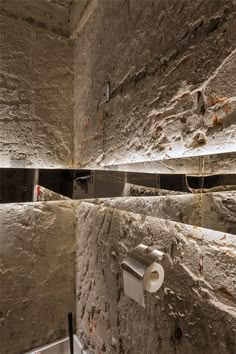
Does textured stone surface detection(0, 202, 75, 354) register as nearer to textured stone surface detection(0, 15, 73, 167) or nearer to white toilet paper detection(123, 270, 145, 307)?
textured stone surface detection(0, 15, 73, 167)

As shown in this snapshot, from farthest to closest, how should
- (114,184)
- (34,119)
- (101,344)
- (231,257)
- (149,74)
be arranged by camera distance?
(34,119)
(101,344)
(114,184)
(149,74)
(231,257)

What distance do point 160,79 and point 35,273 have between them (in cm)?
132

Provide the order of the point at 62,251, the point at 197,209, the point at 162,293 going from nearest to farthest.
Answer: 1. the point at 197,209
2. the point at 162,293
3. the point at 62,251

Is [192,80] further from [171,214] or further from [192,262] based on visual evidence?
[192,262]

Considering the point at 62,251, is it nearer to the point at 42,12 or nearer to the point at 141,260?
the point at 141,260

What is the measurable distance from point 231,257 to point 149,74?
738 millimetres

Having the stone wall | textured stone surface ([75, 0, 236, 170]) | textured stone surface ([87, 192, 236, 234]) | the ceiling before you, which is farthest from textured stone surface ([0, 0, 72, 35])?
textured stone surface ([87, 192, 236, 234])

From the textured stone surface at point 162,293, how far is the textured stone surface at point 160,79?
0.29 m

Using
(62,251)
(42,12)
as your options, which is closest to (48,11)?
(42,12)

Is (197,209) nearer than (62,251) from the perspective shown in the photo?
Yes

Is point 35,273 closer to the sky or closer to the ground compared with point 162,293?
closer to the ground

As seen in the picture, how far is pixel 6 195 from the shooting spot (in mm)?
1289

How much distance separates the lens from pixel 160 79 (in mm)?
900

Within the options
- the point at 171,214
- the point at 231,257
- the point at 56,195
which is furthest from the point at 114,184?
the point at 231,257
